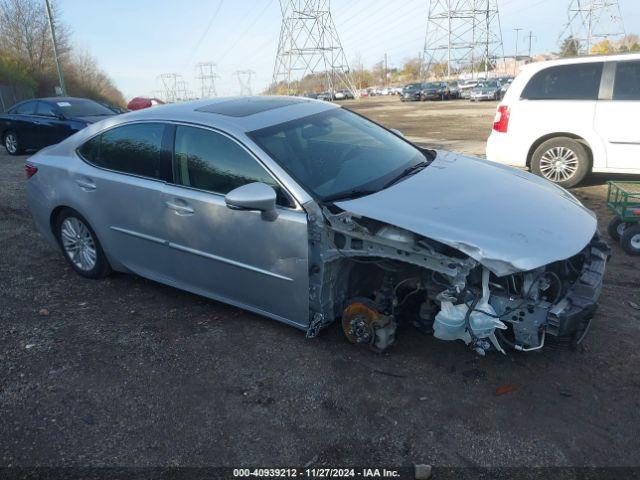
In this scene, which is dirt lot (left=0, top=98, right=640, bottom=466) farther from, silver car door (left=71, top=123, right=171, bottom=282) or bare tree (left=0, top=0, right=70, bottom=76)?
bare tree (left=0, top=0, right=70, bottom=76)

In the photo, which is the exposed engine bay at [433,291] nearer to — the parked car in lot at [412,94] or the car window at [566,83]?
the car window at [566,83]

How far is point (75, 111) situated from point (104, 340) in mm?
9963

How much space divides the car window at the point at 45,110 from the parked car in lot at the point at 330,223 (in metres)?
8.64

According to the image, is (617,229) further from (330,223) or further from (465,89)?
(465,89)

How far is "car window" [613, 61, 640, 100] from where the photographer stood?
661 centimetres

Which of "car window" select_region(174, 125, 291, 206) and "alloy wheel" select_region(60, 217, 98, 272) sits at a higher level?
"car window" select_region(174, 125, 291, 206)

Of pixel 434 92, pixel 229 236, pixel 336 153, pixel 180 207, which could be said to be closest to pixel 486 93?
pixel 434 92

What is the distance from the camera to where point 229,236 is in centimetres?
344

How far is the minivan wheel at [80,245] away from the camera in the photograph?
14.7 feet

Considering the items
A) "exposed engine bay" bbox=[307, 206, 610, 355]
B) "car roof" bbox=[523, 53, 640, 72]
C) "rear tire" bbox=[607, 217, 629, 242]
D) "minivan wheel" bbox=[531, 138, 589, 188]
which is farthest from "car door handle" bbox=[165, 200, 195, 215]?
"car roof" bbox=[523, 53, 640, 72]

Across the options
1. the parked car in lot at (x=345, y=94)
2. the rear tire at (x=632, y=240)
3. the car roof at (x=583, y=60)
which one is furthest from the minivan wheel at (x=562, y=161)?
the parked car in lot at (x=345, y=94)

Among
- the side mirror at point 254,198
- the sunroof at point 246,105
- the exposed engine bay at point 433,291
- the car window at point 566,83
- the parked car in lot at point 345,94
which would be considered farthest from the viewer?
the parked car in lot at point 345,94

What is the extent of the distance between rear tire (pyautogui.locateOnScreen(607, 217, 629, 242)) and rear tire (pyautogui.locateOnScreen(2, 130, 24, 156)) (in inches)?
530

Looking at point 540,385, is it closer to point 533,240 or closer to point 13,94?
point 533,240
